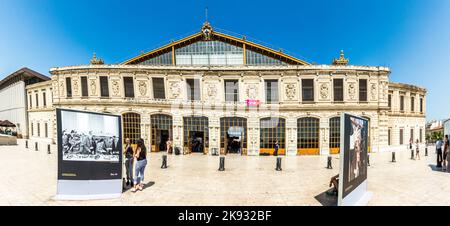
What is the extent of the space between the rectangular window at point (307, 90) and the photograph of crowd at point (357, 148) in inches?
508

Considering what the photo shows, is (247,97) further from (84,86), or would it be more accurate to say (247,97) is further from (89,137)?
(84,86)

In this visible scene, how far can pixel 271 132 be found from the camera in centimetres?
1919

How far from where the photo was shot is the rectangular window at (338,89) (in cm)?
1883

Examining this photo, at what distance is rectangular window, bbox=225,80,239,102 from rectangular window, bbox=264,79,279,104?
3151 millimetres

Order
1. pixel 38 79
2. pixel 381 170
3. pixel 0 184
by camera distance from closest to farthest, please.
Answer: pixel 0 184 < pixel 381 170 < pixel 38 79

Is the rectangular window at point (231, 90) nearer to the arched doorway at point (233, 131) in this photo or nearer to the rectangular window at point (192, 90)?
the arched doorway at point (233, 131)

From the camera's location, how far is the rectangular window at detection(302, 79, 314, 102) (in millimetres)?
18953

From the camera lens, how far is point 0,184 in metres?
8.27

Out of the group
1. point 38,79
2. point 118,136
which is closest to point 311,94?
point 118,136

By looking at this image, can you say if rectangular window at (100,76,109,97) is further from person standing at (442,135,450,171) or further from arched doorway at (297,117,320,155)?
person standing at (442,135,450,171)

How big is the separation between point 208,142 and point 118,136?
12.7 meters

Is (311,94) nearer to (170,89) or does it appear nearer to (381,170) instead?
(381,170)

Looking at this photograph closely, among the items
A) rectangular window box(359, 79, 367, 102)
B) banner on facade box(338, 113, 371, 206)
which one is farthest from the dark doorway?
rectangular window box(359, 79, 367, 102)

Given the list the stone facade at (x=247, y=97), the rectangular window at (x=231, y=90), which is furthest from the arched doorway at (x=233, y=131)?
the rectangular window at (x=231, y=90)
